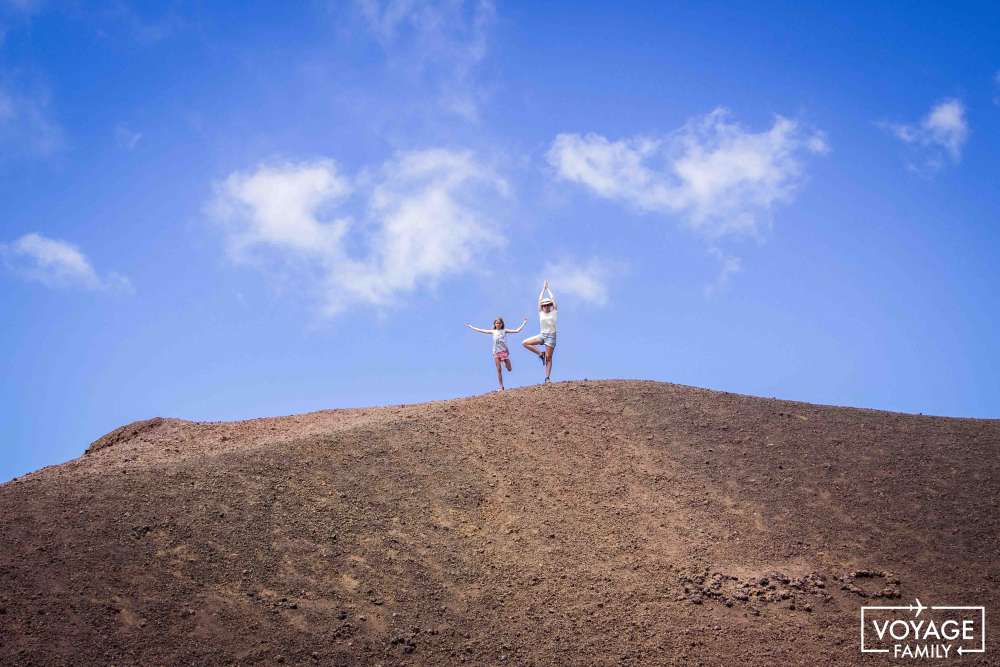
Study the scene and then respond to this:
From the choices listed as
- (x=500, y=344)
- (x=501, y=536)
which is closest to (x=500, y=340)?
(x=500, y=344)

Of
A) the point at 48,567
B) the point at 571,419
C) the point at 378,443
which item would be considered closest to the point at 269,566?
the point at 48,567

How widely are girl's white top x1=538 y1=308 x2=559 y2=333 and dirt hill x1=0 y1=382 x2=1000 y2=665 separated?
1660 millimetres

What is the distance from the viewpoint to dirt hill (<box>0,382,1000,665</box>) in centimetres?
1257

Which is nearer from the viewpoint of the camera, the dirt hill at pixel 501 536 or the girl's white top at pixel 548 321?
the dirt hill at pixel 501 536

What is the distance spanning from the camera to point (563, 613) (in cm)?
1345

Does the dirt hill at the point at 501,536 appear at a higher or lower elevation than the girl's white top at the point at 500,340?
lower

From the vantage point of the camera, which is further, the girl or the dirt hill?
the girl

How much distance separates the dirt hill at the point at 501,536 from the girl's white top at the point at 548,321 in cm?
166

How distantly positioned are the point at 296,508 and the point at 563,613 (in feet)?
16.6

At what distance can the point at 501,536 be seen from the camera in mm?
15359

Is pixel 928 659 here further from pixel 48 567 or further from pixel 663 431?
pixel 48 567

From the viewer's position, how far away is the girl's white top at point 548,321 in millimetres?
20828

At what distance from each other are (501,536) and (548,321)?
6.79m

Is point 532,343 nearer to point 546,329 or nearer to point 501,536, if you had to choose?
point 546,329
